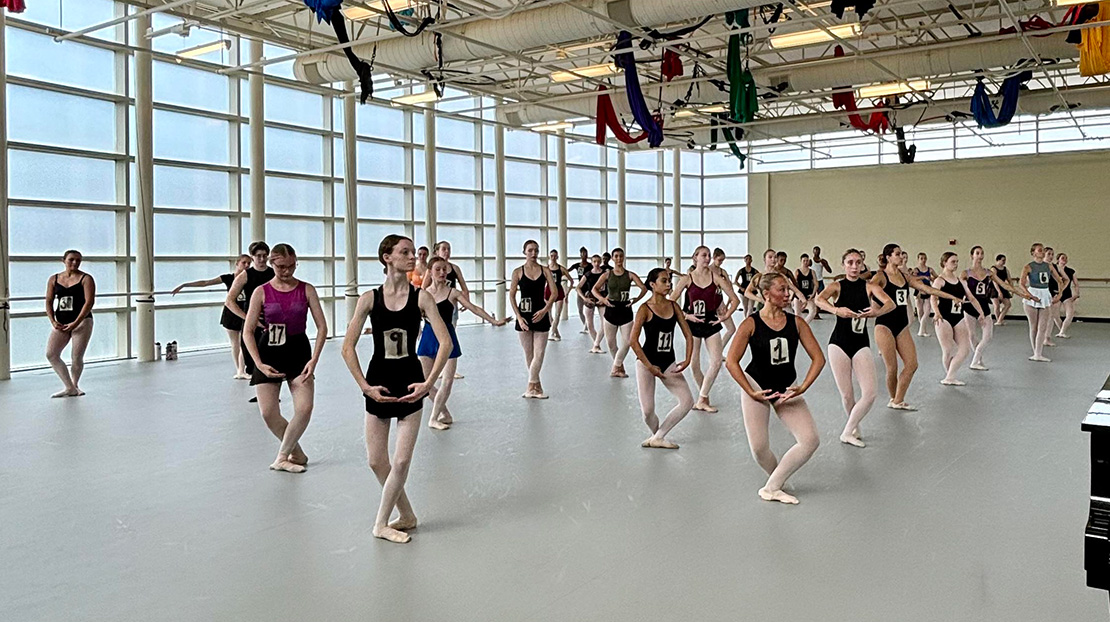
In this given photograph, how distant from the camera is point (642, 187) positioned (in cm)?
2855

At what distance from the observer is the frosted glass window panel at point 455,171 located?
21875mm

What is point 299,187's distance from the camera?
1827cm

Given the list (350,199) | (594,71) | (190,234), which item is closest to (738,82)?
(594,71)

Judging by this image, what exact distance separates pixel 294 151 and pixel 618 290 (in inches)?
400

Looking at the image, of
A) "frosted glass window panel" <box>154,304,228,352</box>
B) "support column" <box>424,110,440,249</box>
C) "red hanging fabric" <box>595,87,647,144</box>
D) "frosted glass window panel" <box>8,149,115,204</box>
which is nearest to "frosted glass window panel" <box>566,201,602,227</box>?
"support column" <box>424,110,440,249</box>

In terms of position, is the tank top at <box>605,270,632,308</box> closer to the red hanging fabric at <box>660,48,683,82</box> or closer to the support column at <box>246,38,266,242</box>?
the red hanging fabric at <box>660,48,683,82</box>

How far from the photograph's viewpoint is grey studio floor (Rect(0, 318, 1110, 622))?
381 cm

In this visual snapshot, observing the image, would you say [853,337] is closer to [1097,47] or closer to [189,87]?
[1097,47]

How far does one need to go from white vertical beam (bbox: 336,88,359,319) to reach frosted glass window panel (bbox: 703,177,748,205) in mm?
15342

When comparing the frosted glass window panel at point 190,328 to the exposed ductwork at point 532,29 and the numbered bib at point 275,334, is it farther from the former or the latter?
the numbered bib at point 275,334

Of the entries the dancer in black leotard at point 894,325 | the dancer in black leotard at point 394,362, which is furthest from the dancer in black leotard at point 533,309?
the dancer in black leotard at point 394,362

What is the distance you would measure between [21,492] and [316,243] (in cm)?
1337

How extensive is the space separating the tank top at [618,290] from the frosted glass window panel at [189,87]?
9731 millimetres

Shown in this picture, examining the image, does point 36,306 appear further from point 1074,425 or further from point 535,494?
point 1074,425
